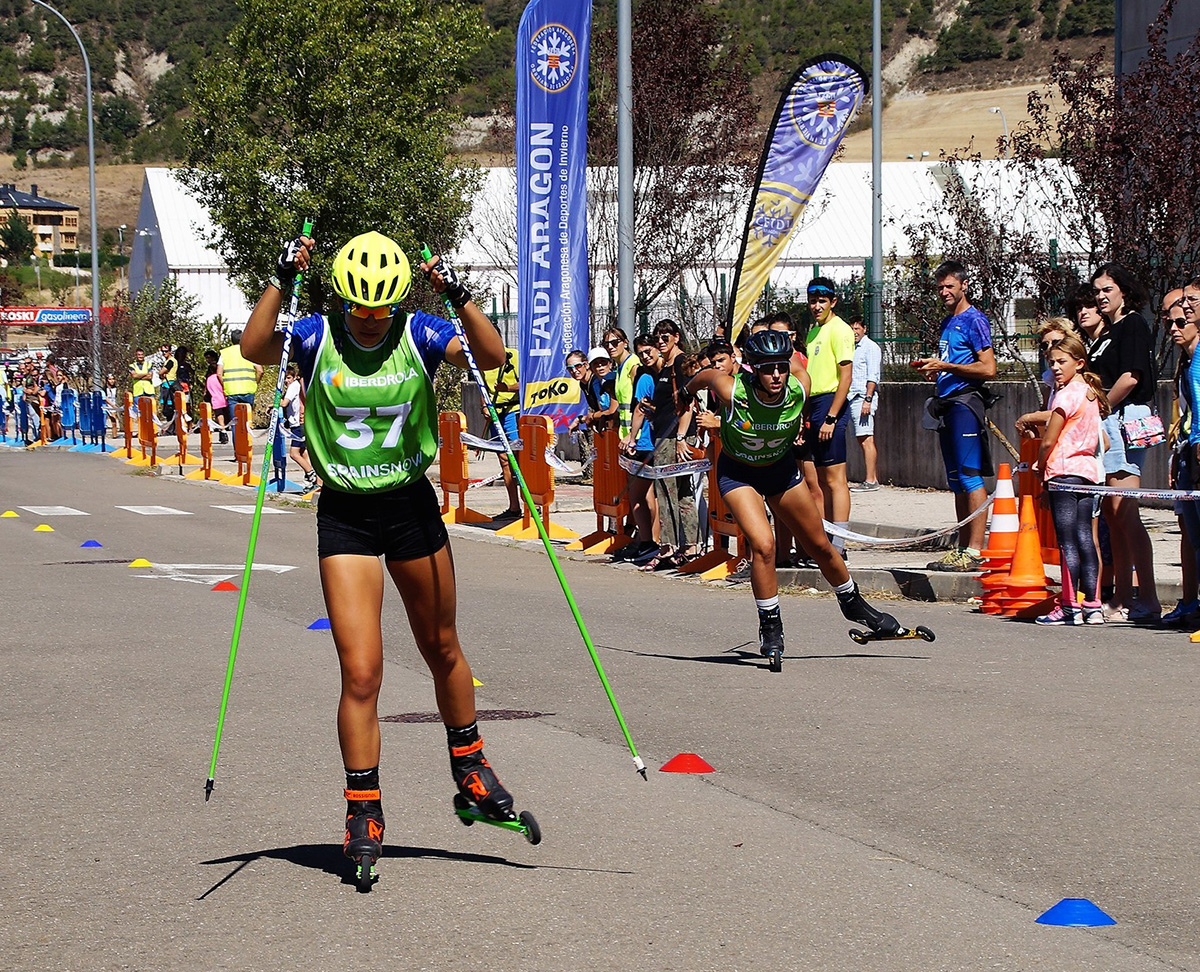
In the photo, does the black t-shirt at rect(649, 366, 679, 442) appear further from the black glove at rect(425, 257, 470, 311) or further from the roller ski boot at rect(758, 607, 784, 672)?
Answer: the black glove at rect(425, 257, 470, 311)

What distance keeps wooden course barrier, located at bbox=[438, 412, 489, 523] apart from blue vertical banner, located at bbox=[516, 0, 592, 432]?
1503mm

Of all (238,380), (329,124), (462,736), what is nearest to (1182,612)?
(462,736)

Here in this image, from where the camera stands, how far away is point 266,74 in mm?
37219

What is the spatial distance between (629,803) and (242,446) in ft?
63.6

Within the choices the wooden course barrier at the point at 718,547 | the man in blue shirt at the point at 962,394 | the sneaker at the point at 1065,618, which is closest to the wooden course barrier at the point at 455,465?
the wooden course barrier at the point at 718,547

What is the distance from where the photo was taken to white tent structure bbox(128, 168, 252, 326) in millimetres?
57562

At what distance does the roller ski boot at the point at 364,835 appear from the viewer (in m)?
5.30

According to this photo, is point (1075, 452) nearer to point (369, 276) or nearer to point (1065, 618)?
point (1065, 618)

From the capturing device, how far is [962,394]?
1256cm

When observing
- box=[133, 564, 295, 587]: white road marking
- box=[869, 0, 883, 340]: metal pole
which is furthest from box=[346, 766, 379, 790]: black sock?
box=[869, 0, 883, 340]: metal pole

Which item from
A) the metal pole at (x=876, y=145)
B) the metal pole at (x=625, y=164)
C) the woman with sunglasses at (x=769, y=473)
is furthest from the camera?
the metal pole at (x=876, y=145)

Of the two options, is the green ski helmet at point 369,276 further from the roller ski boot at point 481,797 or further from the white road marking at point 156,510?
the white road marking at point 156,510

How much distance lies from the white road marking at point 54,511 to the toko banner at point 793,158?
857 cm

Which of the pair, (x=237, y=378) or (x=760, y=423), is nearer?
(x=760, y=423)
